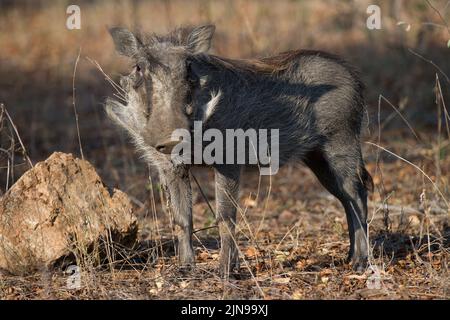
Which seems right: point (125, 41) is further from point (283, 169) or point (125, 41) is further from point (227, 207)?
point (283, 169)

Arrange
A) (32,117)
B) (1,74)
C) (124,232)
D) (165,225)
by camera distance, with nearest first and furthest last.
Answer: (124,232), (165,225), (32,117), (1,74)

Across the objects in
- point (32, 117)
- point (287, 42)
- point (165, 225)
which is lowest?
point (165, 225)

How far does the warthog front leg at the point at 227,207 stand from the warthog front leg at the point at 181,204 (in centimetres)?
17

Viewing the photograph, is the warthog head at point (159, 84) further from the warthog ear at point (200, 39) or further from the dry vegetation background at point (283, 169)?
the dry vegetation background at point (283, 169)

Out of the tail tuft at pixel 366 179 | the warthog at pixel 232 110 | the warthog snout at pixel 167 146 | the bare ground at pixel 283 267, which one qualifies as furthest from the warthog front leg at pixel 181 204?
the tail tuft at pixel 366 179

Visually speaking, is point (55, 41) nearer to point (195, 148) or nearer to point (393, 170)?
point (393, 170)

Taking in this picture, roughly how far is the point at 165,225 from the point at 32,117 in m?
3.89

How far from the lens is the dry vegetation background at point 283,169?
13.1 ft

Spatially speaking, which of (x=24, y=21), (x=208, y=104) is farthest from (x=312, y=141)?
(x=24, y=21)

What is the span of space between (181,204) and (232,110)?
0.58m

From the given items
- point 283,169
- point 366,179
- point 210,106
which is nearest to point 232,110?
point 210,106

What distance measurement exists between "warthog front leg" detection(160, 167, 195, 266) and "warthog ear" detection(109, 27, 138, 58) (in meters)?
0.65

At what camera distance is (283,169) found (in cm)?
751
